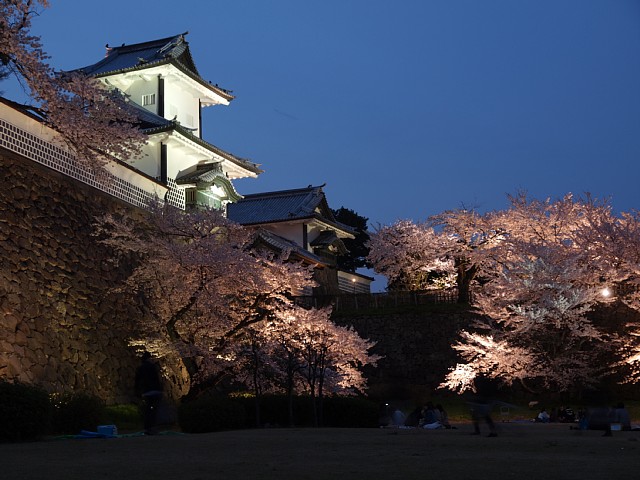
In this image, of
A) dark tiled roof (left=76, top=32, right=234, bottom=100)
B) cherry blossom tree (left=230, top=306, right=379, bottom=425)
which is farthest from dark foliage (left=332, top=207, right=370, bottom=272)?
cherry blossom tree (left=230, top=306, right=379, bottom=425)

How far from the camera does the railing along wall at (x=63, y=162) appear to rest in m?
19.2

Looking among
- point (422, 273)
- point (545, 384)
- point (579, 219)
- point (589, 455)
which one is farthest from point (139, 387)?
point (422, 273)

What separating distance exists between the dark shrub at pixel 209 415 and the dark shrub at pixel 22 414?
3478 mm

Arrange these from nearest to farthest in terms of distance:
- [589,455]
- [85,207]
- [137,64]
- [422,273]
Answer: [589,455]
[85,207]
[137,64]
[422,273]

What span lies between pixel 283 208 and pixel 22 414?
1349 inches

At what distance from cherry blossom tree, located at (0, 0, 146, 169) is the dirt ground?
10.4 m

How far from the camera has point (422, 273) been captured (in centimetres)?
4425

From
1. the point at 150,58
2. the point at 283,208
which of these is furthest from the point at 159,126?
the point at 283,208

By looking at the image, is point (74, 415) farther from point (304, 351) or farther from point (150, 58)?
point (150, 58)

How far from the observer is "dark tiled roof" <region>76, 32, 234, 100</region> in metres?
33.3

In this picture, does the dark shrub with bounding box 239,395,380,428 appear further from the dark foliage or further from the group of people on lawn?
the dark foliage

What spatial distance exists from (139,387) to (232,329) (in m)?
8.99

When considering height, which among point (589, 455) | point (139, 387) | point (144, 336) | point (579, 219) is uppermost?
point (579, 219)

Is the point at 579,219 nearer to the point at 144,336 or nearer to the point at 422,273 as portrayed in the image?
the point at 422,273
